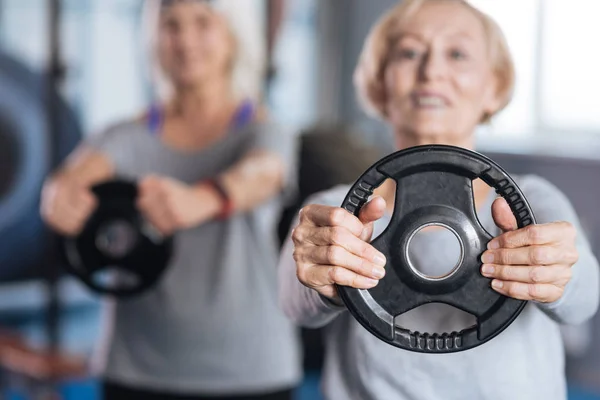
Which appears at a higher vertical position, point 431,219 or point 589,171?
point 431,219

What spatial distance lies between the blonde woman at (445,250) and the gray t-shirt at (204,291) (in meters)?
0.45

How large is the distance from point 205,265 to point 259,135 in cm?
18

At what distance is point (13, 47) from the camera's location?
2.69 meters

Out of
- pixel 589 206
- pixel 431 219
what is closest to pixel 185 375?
pixel 431 219

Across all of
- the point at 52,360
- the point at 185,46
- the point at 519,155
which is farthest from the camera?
the point at 519,155

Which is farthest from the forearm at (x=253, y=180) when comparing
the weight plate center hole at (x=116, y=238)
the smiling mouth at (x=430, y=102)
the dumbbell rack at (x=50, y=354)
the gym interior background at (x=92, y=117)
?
the dumbbell rack at (x=50, y=354)

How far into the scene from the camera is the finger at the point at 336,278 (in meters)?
0.50

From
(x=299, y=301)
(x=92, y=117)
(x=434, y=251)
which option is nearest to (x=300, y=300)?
(x=299, y=301)

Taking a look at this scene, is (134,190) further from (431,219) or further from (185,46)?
(431,219)

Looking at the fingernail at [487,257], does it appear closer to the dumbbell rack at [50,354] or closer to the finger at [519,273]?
the finger at [519,273]

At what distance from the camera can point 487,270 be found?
19.1 inches

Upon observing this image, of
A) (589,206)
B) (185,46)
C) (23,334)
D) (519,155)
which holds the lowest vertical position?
(23,334)

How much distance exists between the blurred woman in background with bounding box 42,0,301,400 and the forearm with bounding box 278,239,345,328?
0.41m

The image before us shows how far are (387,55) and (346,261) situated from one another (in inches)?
7.5
